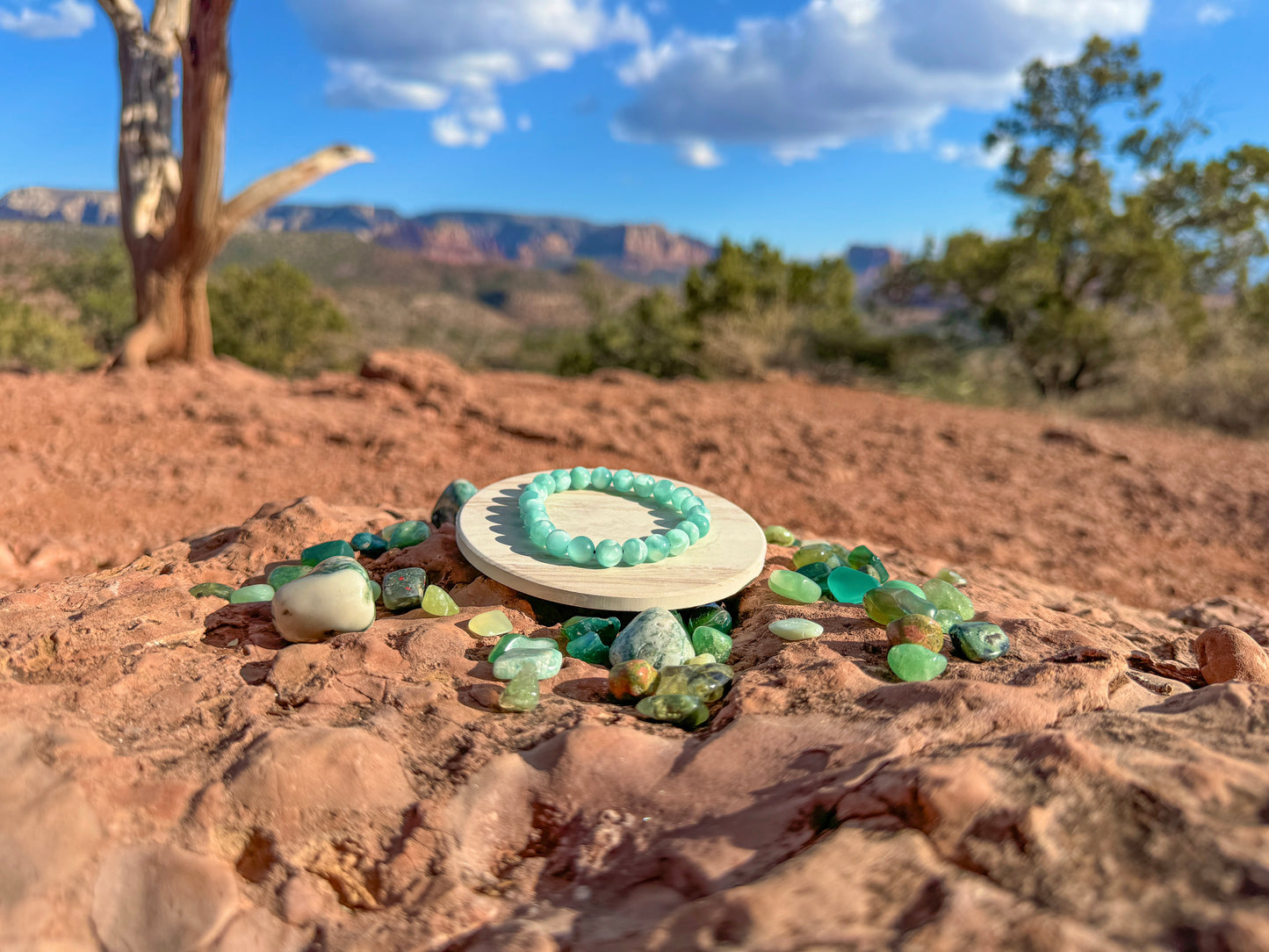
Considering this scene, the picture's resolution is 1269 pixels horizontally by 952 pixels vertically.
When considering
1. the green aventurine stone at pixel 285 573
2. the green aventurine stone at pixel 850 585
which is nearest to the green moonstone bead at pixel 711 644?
the green aventurine stone at pixel 850 585

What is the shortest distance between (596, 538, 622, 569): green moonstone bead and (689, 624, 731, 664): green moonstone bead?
40 cm

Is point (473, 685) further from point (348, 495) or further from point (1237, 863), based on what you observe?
point (348, 495)

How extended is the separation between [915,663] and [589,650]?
0.88 metres

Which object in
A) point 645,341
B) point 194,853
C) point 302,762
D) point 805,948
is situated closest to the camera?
point 805,948

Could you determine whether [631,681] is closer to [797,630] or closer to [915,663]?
[797,630]

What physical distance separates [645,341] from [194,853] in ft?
41.6

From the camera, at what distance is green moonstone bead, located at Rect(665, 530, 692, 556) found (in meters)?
2.56

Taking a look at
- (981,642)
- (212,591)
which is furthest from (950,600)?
(212,591)

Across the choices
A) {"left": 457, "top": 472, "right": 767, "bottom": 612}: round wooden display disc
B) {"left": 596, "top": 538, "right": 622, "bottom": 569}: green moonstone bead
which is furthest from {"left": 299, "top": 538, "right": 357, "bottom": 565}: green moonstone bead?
{"left": 596, "top": 538, "right": 622, "bottom": 569}: green moonstone bead

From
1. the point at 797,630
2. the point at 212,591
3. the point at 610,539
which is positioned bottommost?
the point at 212,591

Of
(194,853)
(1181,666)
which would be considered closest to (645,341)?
(1181,666)

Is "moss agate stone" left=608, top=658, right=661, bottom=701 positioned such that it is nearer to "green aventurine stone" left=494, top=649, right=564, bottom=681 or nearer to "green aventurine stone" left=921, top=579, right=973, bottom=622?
"green aventurine stone" left=494, top=649, right=564, bottom=681

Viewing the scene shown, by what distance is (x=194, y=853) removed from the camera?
130 cm

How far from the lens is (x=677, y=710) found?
5.73 ft
